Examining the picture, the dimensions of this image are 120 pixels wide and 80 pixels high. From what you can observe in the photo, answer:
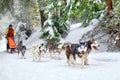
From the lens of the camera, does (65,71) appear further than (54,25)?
No

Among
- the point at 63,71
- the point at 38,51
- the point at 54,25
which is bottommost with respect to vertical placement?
the point at 63,71

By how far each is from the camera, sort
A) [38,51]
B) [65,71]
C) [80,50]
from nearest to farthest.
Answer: [65,71] < [80,50] < [38,51]

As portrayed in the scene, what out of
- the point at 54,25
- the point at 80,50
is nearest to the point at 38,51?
the point at 80,50

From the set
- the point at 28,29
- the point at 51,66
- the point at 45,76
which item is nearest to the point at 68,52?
the point at 51,66

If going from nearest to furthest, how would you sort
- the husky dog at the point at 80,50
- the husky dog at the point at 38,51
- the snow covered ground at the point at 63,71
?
the snow covered ground at the point at 63,71 < the husky dog at the point at 80,50 < the husky dog at the point at 38,51

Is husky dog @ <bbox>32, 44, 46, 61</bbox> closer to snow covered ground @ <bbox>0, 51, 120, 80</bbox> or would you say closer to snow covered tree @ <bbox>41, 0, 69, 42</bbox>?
snow covered ground @ <bbox>0, 51, 120, 80</bbox>

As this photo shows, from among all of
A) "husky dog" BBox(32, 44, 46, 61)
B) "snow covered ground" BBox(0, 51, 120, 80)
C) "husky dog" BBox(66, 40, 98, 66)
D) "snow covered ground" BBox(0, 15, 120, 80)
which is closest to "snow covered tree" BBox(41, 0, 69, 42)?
"husky dog" BBox(32, 44, 46, 61)

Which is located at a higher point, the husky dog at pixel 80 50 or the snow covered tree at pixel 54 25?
the snow covered tree at pixel 54 25

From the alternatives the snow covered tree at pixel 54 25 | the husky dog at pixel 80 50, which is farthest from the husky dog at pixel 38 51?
the snow covered tree at pixel 54 25

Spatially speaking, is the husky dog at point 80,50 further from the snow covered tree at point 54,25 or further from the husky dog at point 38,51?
the snow covered tree at point 54,25

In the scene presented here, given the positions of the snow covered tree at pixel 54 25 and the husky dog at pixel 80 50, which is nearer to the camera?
the husky dog at pixel 80 50

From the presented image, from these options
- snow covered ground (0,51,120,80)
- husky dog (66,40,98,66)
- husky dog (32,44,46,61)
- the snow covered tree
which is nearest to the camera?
snow covered ground (0,51,120,80)

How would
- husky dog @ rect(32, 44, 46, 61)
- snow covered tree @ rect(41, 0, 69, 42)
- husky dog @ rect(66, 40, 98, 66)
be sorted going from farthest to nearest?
snow covered tree @ rect(41, 0, 69, 42), husky dog @ rect(32, 44, 46, 61), husky dog @ rect(66, 40, 98, 66)

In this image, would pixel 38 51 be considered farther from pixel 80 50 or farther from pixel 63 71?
pixel 63 71
